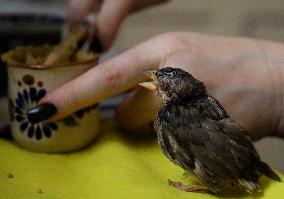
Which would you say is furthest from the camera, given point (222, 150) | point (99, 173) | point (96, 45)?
point (96, 45)

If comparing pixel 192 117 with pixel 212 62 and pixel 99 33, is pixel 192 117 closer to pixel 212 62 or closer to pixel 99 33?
pixel 212 62

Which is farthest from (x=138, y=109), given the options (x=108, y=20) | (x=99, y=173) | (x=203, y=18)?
(x=203, y=18)

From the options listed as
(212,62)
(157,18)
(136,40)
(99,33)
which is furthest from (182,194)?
(157,18)

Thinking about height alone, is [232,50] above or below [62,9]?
above

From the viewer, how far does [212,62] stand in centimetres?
72

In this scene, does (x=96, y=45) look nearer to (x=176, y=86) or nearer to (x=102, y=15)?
(x=102, y=15)

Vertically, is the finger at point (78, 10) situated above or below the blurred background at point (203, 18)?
above

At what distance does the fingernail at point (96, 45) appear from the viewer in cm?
87

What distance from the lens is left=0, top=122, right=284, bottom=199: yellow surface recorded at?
554 mm

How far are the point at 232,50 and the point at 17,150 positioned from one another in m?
0.33

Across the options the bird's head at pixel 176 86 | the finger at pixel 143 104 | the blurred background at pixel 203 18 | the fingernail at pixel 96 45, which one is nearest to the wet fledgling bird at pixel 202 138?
the bird's head at pixel 176 86

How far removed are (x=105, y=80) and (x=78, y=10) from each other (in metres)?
0.32

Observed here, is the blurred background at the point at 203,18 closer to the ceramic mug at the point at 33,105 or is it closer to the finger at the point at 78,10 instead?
the finger at the point at 78,10

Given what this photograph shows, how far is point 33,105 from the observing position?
0.66m
